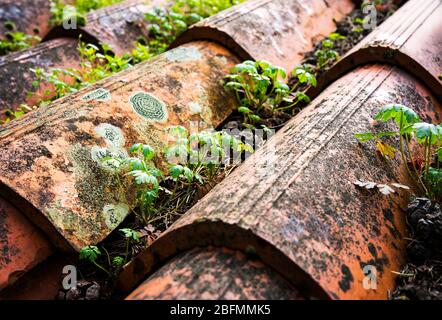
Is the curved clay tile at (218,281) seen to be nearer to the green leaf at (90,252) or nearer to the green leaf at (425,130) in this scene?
the green leaf at (90,252)

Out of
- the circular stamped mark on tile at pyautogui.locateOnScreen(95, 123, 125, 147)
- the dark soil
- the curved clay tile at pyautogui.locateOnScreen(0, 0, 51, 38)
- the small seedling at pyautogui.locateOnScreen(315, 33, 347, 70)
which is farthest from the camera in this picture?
the curved clay tile at pyautogui.locateOnScreen(0, 0, 51, 38)

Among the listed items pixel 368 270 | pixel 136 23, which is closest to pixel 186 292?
pixel 368 270

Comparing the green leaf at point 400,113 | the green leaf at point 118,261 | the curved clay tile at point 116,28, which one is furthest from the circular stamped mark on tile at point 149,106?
the curved clay tile at point 116,28

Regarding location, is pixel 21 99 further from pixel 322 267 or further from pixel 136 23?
pixel 322 267

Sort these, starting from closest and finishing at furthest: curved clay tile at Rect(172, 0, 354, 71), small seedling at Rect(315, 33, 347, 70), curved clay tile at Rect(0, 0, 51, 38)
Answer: curved clay tile at Rect(172, 0, 354, 71)
small seedling at Rect(315, 33, 347, 70)
curved clay tile at Rect(0, 0, 51, 38)

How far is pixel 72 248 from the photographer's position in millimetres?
1535

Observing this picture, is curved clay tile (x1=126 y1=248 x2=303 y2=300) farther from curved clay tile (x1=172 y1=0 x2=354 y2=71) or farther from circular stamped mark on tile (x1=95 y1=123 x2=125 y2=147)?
curved clay tile (x1=172 y1=0 x2=354 y2=71)

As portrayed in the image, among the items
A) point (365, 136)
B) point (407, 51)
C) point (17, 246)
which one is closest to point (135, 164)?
point (17, 246)

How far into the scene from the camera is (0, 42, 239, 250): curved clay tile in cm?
156

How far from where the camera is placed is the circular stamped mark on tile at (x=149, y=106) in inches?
81.5

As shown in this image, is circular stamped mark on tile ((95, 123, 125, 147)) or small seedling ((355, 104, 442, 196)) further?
circular stamped mark on tile ((95, 123, 125, 147))

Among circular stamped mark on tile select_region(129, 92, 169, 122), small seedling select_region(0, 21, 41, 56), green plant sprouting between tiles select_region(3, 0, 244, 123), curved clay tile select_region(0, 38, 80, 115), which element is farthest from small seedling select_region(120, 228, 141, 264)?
small seedling select_region(0, 21, 41, 56)

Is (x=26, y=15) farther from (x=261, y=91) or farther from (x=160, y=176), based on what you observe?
(x=160, y=176)

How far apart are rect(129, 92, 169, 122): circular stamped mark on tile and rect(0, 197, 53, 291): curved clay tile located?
30.1 inches
